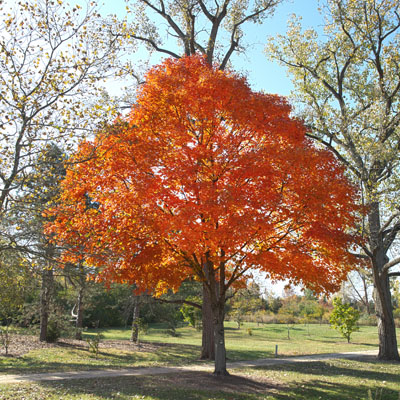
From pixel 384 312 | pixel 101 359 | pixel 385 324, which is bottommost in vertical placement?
pixel 101 359

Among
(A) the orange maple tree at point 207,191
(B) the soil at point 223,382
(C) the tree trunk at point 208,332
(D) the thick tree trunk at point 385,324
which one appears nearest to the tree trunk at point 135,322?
(C) the tree trunk at point 208,332

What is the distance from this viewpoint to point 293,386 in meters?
10.1

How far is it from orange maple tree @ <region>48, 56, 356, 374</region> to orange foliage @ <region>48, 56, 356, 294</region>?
0.10ft

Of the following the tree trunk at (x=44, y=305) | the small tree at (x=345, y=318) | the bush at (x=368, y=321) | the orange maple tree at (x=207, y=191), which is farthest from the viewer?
the bush at (x=368, y=321)

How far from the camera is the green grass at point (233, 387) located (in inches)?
333

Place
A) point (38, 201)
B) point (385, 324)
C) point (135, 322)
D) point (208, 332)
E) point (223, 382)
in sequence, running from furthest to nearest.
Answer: point (135, 322), point (385, 324), point (208, 332), point (223, 382), point (38, 201)

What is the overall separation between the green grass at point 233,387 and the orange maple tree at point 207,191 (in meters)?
1.34

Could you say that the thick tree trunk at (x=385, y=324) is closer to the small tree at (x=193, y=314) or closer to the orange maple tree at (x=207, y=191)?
the orange maple tree at (x=207, y=191)

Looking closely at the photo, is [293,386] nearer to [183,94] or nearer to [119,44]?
[183,94]

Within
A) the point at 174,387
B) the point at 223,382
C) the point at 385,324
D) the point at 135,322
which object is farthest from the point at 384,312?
the point at 135,322

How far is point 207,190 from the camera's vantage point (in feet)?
30.7

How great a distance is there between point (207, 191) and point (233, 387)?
5109mm

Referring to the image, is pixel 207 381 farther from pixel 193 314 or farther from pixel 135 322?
pixel 193 314

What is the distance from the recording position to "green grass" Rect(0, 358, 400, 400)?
8.46 m
